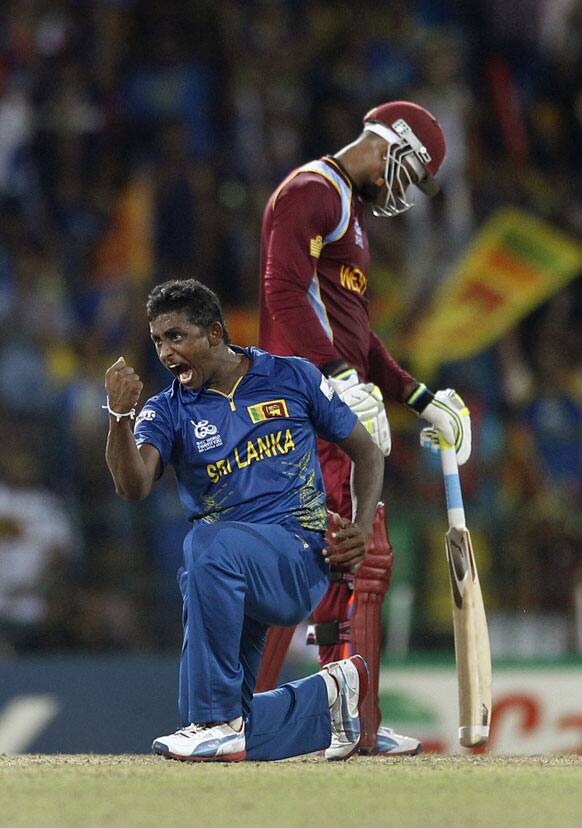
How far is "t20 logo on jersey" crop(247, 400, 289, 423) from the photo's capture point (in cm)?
493

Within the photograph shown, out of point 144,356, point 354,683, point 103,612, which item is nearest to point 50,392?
point 144,356

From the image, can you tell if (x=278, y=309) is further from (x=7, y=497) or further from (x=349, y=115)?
(x=349, y=115)

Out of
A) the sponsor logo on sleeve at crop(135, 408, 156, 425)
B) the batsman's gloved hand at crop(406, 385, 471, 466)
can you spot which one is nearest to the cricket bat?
the batsman's gloved hand at crop(406, 385, 471, 466)

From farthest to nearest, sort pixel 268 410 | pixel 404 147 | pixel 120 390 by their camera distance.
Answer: pixel 404 147 → pixel 268 410 → pixel 120 390

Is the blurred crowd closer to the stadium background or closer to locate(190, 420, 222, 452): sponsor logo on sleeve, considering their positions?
the stadium background

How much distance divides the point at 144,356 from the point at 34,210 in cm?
174

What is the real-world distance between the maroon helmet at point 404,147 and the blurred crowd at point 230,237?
3033 millimetres

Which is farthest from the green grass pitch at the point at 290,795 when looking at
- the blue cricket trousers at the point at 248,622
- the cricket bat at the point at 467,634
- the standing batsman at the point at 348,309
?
the standing batsman at the point at 348,309

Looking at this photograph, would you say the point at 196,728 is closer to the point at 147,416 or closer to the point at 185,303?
the point at 147,416

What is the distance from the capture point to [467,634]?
17.3ft

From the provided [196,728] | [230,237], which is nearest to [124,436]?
[196,728]

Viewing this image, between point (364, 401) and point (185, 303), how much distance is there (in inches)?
31.5

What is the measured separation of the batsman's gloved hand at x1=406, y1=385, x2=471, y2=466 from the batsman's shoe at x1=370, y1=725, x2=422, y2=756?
104 centimetres

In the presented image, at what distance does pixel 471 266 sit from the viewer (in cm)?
1048
